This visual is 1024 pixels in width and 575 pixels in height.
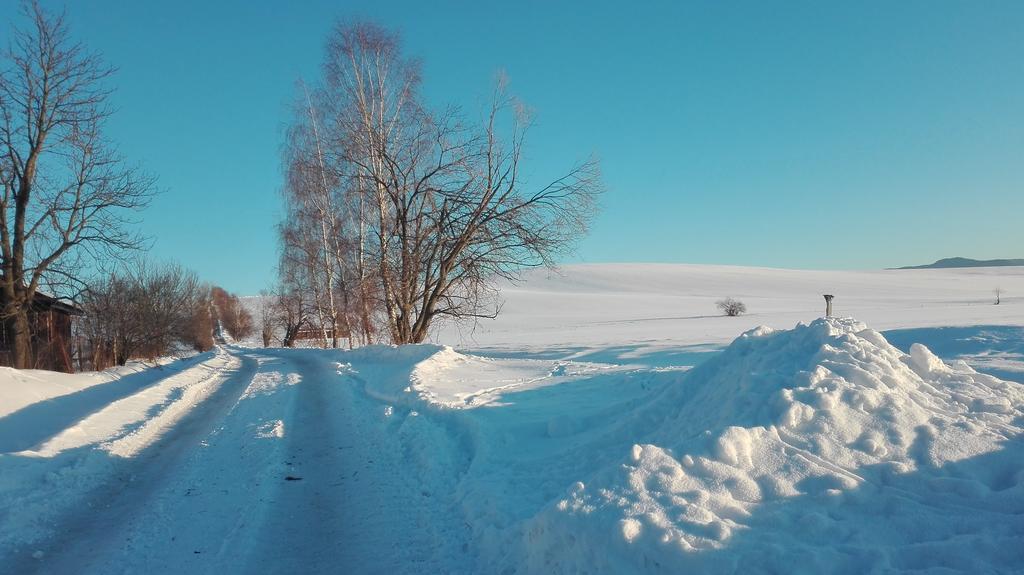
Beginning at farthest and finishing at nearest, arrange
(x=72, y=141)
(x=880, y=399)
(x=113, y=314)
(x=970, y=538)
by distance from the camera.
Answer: (x=113, y=314) < (x=72, y=141) < (x=880, y=399) < (x=970, y=538)

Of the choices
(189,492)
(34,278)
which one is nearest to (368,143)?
(34,278)

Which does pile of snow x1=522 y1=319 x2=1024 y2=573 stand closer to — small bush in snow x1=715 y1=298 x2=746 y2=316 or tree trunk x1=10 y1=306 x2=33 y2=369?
tree trunk x1=10 y1=306 x2=33 y2=369

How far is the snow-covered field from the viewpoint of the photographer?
11.7ft

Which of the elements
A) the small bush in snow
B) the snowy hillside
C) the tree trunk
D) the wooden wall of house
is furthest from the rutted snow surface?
the small bush in snow

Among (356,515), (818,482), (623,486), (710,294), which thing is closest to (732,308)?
(710,294)

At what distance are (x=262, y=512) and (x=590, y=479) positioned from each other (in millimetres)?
3064

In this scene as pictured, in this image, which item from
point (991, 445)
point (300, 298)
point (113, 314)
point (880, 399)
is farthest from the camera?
point (300, 298)

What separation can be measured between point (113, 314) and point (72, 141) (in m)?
13.6

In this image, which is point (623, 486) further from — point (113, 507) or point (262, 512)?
point (113, 507)

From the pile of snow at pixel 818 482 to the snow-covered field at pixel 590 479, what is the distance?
Result: 1cm

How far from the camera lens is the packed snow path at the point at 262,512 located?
4.50 meters

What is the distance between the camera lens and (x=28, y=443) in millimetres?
8578

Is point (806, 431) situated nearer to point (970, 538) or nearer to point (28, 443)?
point (970, 538)

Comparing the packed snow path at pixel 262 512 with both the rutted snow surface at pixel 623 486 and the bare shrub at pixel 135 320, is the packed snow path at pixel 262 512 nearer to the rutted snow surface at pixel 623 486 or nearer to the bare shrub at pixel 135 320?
the rutted snow surface at pixel 623 486
